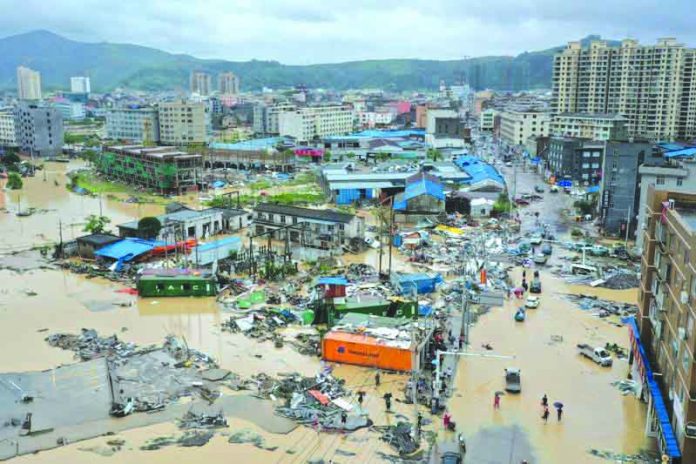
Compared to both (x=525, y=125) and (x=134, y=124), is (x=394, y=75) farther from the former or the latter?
(x=525, y=125)

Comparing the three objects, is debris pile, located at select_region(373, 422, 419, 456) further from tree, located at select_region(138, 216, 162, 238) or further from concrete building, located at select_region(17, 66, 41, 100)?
concrete building, located at select_region(17, 66, 41, 100)

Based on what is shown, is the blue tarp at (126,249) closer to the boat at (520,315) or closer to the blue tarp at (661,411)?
the boat at (520,315)

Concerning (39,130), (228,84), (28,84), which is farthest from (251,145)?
(228,84)

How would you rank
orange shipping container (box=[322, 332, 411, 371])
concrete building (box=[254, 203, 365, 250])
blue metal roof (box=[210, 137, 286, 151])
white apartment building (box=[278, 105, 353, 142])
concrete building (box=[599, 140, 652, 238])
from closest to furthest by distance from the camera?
1. orange shipping container (box=[322, 332, 411, 371])
2. concrete building (box=[254, 203, 365, 250])
3. concrete building (box=[599, 140, 652, 238])
4. blue metal roof (box=[210, 137, 286, 151])
5. white apartment building (box=[278, 105, 353, 142])

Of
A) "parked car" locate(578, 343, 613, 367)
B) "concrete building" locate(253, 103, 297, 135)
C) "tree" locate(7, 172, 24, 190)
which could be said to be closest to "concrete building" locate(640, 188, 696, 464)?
"parked car" locate(578, 343, 613, 367)

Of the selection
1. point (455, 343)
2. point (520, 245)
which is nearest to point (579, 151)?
point (520, 245)

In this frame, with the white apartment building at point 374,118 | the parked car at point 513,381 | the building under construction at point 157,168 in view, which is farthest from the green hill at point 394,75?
the parked car at point 513,381

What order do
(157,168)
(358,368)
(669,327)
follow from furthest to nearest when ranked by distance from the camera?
(157,168) < (358,368) < (669,327)

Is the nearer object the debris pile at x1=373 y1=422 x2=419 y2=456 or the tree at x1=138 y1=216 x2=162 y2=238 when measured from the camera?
the debris pile at x1=373 y1=422 x2=419 y2=456
